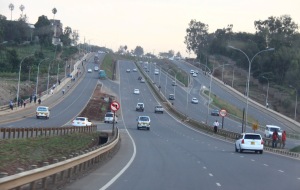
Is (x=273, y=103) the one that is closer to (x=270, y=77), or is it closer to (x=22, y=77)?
(x=270, y=77)

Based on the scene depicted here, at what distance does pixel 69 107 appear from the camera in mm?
105750

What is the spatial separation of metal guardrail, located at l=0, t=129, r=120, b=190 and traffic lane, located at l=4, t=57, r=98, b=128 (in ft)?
125

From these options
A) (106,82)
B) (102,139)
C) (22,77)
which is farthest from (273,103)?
(102,139)

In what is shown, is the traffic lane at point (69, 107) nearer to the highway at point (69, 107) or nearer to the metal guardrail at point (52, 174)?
the highway at point (69, 107)

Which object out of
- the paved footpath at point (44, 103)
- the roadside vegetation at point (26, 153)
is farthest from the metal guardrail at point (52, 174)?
the paved footpath at point (44, 103)

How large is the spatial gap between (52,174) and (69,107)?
88370 mm

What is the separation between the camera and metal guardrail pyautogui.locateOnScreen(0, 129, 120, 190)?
13.6m

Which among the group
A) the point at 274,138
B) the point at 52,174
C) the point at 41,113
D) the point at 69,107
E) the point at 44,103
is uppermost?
the point at 52,174

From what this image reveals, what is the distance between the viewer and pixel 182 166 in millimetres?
30938

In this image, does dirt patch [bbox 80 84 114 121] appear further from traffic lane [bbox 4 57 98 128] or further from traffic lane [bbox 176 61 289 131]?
traffic lane [bbox 176 61 289 131]

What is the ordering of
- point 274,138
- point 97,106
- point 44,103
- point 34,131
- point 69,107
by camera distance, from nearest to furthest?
point 34,131 < point 274,138 < point 69,107 < point 97,106 < point 44,103

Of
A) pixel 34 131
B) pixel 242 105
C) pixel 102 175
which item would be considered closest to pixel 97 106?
pixel 242 105

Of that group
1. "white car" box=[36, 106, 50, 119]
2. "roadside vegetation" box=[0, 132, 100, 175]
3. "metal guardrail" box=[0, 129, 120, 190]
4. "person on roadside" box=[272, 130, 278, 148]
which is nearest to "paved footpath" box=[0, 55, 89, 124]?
"white car" box=[36, 106, 50, 119]

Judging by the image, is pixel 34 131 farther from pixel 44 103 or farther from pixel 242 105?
pixel 242 105
